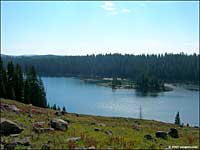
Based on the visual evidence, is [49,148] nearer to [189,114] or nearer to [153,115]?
[153,115]

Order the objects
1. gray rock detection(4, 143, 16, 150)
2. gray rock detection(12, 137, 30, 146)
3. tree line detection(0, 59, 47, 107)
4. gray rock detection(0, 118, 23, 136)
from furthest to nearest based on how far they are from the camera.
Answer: tree line detection(0, 59, 47, 107) → gray rock detection(0, 118, 23, 136) → gray rock detection(12, 137, 30, 146) → gray rock detection(4, 143, 16, 150)

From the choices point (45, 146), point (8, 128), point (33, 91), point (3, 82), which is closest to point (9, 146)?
point (45, 146)

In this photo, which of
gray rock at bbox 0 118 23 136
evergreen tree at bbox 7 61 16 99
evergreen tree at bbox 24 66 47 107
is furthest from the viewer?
evergreen tree at bbox 24 66 47 107

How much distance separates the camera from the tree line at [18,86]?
7188cm

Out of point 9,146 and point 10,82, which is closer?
point 9,146

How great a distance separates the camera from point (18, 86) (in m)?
75.0

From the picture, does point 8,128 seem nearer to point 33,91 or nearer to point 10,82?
point 10,82

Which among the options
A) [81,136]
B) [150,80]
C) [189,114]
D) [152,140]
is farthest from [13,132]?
[150,80]

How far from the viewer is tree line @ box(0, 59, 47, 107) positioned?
236ft

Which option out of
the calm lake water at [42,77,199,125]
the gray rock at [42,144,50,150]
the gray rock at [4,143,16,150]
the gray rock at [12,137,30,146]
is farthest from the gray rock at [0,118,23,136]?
the calm lake water at [42,77,199,125]

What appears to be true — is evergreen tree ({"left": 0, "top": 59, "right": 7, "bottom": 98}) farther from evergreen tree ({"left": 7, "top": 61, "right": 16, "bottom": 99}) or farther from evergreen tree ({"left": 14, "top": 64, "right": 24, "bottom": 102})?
evergreen tree ({"left": 14, "top": 64, "right": 24, "bottom": 102})

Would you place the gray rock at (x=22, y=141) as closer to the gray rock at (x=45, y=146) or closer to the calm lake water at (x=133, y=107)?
the gray rock at (x=45, y=146)

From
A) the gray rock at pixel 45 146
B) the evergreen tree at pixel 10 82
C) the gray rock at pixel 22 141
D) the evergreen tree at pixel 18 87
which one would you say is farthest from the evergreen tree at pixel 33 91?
the gray rock at pixel 45 146

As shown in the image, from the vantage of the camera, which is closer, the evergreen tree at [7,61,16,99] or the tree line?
the evergreen tree at [7,61,16,99]
